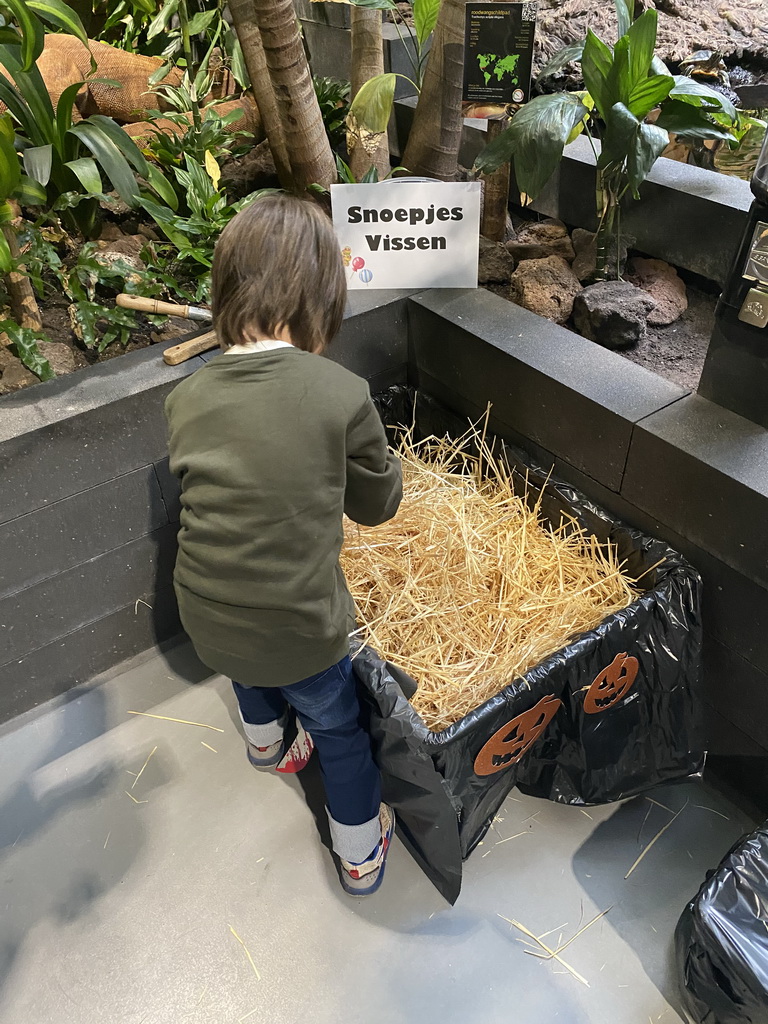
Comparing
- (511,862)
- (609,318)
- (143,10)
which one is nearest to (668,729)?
(511,862)

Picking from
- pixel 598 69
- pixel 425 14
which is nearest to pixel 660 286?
pixel 598 69

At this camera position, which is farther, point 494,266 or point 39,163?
point 494,266

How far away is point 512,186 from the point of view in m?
2.06

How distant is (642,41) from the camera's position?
54.5 inches

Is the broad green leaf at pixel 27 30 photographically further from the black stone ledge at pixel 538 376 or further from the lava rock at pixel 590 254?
the lava rock at pixel 590 254

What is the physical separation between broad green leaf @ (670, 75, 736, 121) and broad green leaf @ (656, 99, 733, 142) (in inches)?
1.5

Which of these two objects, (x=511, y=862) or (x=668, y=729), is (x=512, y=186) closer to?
(x=668, y=729)

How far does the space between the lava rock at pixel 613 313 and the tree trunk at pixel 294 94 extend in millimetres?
740

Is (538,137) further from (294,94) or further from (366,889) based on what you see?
(366,889)

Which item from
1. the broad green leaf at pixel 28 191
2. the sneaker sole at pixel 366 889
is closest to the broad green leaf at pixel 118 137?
the broad green leaf at pixel 28 191

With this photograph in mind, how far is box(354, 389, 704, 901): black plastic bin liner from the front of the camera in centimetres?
114

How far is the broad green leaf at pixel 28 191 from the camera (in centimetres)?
148

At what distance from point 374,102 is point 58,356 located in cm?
91

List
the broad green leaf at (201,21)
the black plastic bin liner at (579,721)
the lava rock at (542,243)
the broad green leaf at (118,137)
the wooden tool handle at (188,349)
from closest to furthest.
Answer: the black plastic bin liner at (579,721) → the wooden tool handle at (188,349) → the broad green leaf at (118,137) → the lava rock at (542,243) → the broad green leaf at (201,21)
